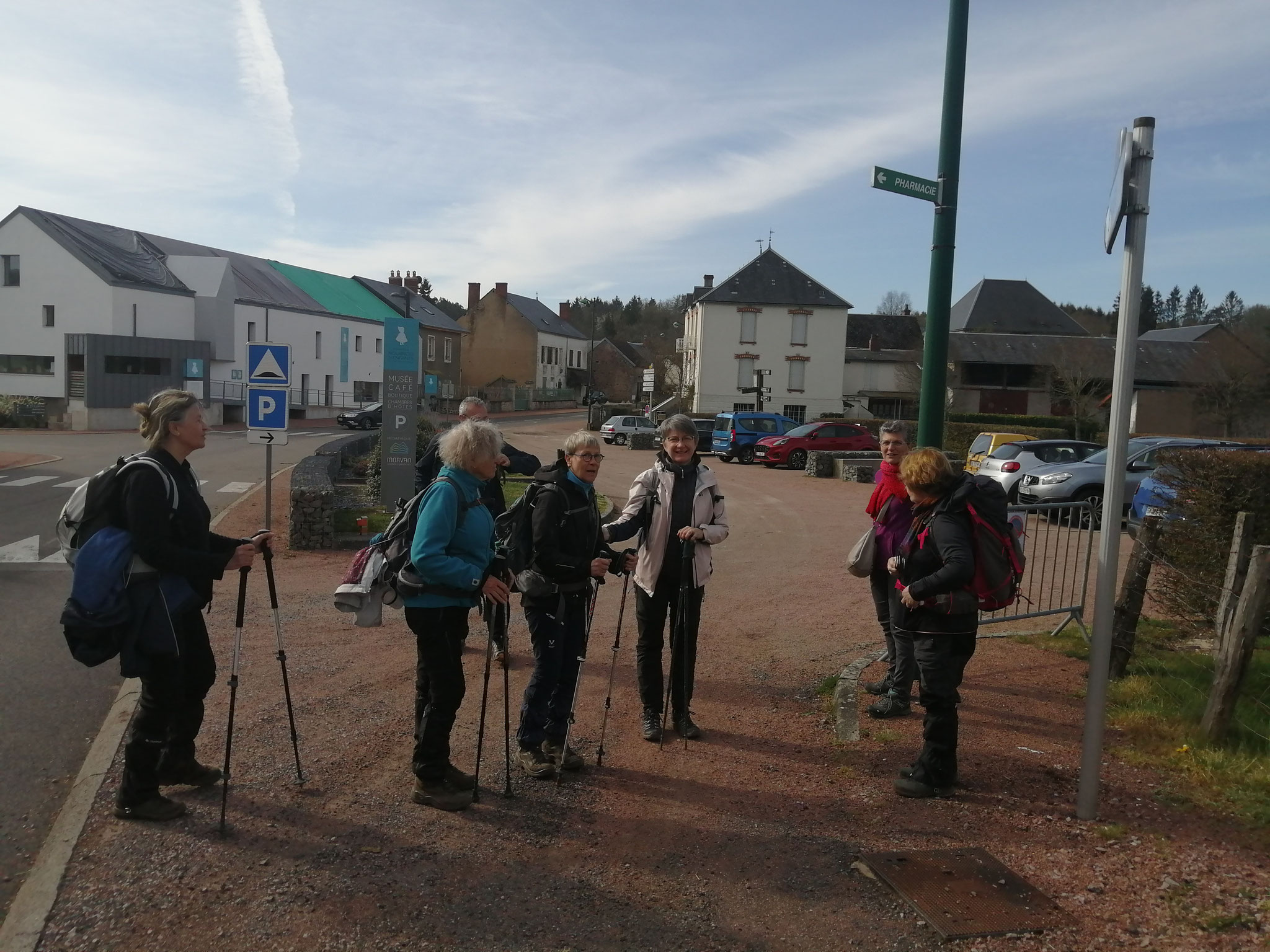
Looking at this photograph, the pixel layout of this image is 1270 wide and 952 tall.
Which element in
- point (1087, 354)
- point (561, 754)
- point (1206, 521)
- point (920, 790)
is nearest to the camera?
point (920, 790)

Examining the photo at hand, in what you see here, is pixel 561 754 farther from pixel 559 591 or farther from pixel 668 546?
pixel 668 546

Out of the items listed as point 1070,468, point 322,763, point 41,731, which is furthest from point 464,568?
point 1070,468

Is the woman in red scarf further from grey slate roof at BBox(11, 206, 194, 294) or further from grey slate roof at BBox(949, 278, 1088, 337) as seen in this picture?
grey slate roof at BBox(949, 278, 1088, 337)

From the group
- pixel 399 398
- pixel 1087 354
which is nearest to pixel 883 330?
pixel 1087 354

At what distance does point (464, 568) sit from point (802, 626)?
5049 millimetres

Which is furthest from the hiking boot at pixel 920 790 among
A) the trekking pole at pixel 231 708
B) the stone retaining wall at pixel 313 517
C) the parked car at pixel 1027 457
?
the parked car at pixel 1027 457

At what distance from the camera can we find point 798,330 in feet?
189

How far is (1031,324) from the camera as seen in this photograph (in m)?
65.8

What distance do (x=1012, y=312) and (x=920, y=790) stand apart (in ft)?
221

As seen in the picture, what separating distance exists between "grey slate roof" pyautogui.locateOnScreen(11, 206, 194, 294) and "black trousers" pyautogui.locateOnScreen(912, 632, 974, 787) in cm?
4773

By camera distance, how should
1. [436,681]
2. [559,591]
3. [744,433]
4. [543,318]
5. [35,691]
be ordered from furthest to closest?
[543,318] < [744,433] < [35,691] < [559,591] < [436,681]

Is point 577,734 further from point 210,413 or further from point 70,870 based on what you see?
point 210,413

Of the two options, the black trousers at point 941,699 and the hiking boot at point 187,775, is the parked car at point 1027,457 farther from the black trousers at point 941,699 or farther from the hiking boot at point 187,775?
the hiking boot at point 187,775

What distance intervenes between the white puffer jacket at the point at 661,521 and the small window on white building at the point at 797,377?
53.1 m
